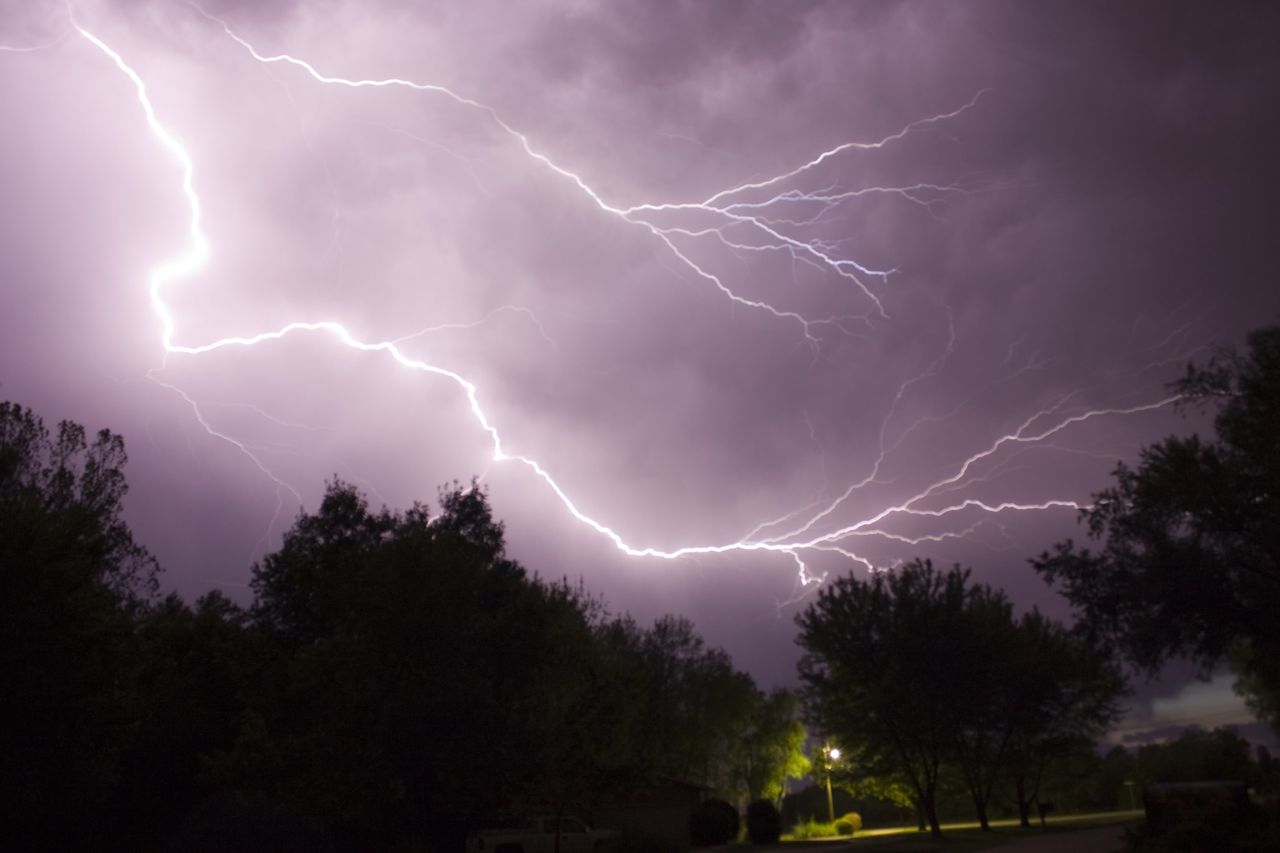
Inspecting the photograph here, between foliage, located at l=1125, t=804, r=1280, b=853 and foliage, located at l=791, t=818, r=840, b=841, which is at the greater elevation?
foliage, located at l=1125, t=804, r=1280, b=853

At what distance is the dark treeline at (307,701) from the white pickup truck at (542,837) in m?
4.49

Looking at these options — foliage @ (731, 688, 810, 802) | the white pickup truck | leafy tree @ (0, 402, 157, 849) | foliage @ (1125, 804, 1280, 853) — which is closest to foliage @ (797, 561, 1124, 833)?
the white pickup truck

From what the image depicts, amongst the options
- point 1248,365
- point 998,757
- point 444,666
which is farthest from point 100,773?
point 998,757

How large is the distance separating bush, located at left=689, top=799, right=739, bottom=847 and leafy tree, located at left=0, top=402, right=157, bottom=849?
21.4 metres

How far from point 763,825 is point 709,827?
212cm

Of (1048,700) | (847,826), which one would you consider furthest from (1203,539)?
(847,826)

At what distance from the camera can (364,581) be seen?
16.7 m

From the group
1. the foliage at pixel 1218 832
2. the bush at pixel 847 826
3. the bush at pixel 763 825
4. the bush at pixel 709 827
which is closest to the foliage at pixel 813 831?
the bush at pixel 847 826

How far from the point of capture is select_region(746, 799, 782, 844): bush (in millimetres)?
34625

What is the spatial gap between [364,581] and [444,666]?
2.07 metres

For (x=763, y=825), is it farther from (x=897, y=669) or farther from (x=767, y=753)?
(x=767, y=753)

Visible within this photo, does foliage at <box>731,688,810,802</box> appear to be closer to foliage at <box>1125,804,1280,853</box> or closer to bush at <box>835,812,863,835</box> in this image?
bush at <box>835,812,863,835</box>

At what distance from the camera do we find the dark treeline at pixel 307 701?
576 inches

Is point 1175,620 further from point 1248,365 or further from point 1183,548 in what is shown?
point 1248,365
